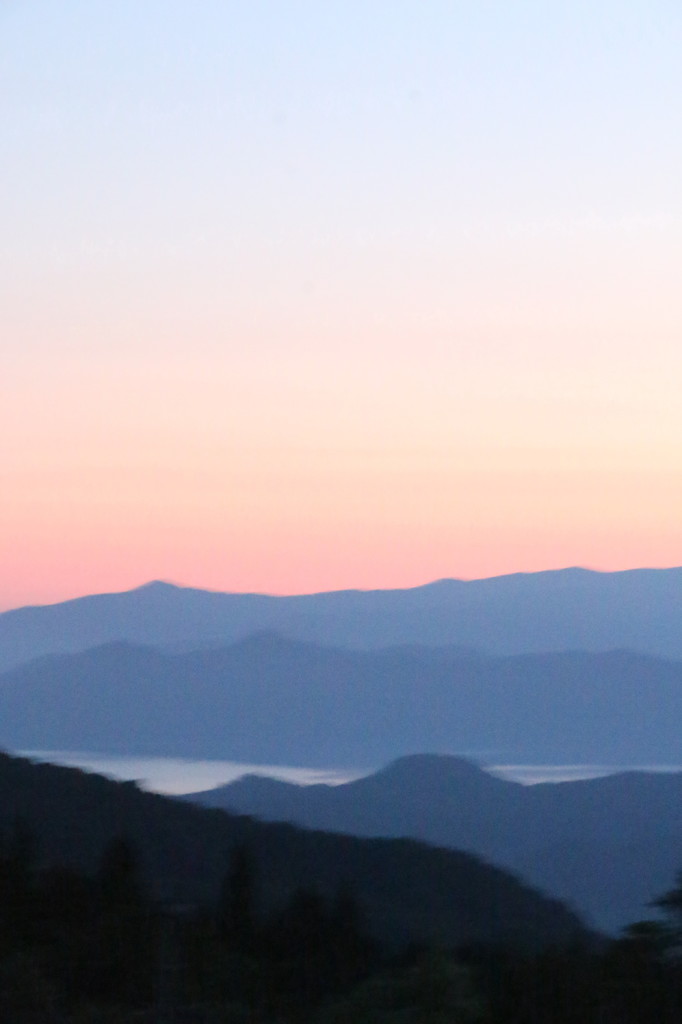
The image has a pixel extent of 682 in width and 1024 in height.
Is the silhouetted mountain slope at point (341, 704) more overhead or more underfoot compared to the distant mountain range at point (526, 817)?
more overhead

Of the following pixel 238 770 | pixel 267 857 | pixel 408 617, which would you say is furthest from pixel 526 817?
pixel 408 617

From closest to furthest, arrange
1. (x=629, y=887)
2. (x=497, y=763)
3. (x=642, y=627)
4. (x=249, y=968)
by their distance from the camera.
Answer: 1. (x=249, y=968)
2. (x=629, y=887)
3. (x=497, y=763)
4. (x=642, y=627)

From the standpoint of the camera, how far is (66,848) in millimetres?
29875

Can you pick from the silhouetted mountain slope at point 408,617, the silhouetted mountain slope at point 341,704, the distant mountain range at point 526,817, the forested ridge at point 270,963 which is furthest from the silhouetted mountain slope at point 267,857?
the silhouetted mountain slope at point 408,617

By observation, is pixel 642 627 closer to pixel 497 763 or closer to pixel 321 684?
pixel 321 684

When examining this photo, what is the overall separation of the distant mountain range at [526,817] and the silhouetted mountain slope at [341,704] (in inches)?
1630

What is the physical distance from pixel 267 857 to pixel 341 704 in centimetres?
10092

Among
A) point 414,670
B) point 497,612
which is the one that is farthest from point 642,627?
point 414,670

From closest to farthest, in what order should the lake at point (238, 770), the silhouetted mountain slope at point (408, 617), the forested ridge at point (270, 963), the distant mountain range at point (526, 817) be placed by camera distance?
the forested ridge at point (270, 963), the distant mountain range at point (526, 817), the lake at point (238, 770), the silhouetted mountain slope at point (408, 617)

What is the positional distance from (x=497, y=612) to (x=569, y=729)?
5371 cm

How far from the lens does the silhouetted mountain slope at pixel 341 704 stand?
375 feet

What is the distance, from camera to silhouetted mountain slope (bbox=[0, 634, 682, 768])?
114 m

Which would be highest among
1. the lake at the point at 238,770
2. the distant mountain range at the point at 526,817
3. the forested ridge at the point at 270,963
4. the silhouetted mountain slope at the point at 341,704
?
the silhouetted mountain slope at the point at 341,704

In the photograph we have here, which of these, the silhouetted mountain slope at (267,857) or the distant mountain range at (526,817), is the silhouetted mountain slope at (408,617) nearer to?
the distant mountain range at (526,817)
